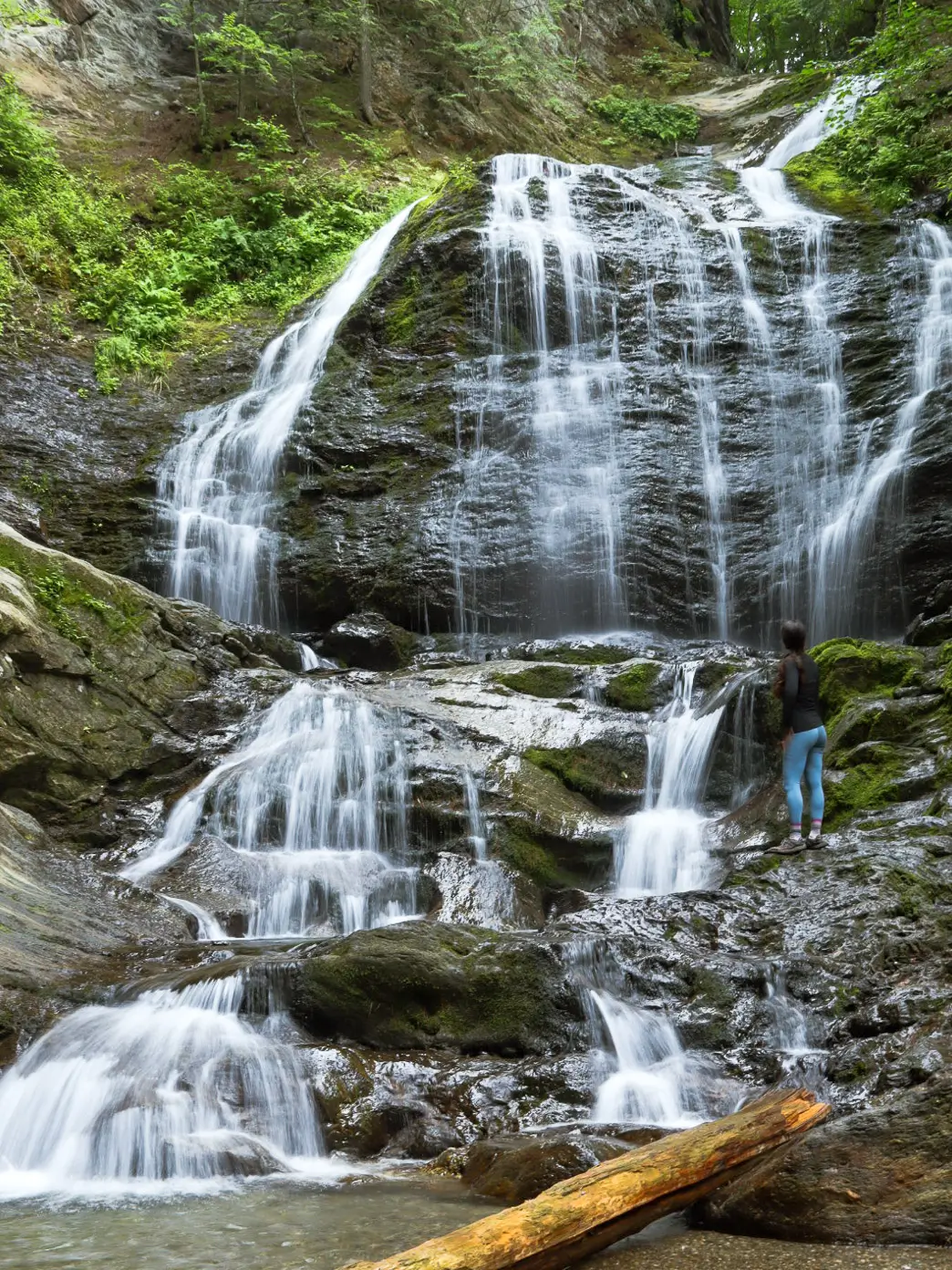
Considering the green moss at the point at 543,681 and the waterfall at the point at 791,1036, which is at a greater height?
the green moss at the point at 543,681

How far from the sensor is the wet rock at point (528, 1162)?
14.4 feet

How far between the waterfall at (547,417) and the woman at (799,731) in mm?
5794

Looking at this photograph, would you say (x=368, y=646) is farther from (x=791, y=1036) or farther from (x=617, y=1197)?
→ (x=617, y=1197)

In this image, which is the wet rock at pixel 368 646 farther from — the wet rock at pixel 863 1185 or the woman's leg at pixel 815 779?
the wet rock at pixel 863 1185

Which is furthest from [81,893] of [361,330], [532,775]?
[361,330]

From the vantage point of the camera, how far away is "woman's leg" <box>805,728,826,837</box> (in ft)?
25.1

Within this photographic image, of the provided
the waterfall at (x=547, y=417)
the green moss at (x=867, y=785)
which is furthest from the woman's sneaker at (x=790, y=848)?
the waterfall at (x=547, y=417)

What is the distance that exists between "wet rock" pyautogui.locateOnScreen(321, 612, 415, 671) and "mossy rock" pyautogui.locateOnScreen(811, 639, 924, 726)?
5.44m

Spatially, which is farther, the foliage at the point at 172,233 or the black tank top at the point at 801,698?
the foliage at the point at 172,233

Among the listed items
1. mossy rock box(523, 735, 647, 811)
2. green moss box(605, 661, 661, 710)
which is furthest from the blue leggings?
green moss box(605, 661, 661, 710)

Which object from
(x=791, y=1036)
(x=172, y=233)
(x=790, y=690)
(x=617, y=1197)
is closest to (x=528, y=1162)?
(x=617, y=1197)

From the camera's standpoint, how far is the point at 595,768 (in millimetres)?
9719

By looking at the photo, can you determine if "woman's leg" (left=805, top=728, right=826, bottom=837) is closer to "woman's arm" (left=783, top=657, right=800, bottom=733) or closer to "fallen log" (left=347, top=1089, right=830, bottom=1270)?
"woman's arm" (left=783, top=657, right=800, bottom=733)

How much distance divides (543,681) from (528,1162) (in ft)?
21.6
